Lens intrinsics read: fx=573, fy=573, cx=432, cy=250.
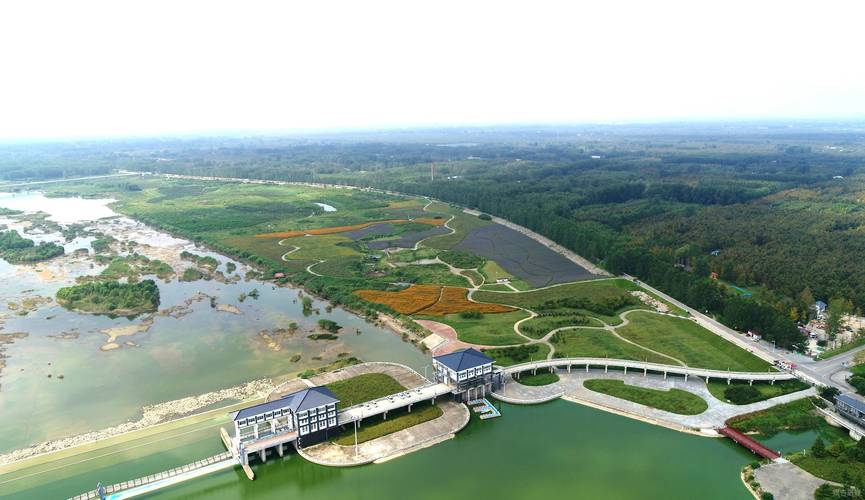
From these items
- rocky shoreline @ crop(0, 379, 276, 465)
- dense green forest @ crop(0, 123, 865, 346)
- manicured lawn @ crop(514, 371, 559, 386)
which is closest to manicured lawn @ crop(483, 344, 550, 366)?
manicured lawn @ crop(514, 371, 559, 386)

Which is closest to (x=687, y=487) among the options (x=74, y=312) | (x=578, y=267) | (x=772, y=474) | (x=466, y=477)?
(x=772, y=474)

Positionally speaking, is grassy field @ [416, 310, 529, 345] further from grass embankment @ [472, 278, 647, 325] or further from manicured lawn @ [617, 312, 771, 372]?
manicured lawn @ [617, 312, 771, 372]

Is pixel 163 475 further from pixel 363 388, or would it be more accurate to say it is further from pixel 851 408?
pixel 851 408

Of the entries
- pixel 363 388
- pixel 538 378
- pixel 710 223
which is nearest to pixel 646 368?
pixel 538 378

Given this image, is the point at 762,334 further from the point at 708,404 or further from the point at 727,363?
the point at 708,404

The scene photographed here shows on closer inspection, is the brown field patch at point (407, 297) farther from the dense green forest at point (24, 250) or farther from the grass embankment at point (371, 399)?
the dense green forest at point (24, 250)
